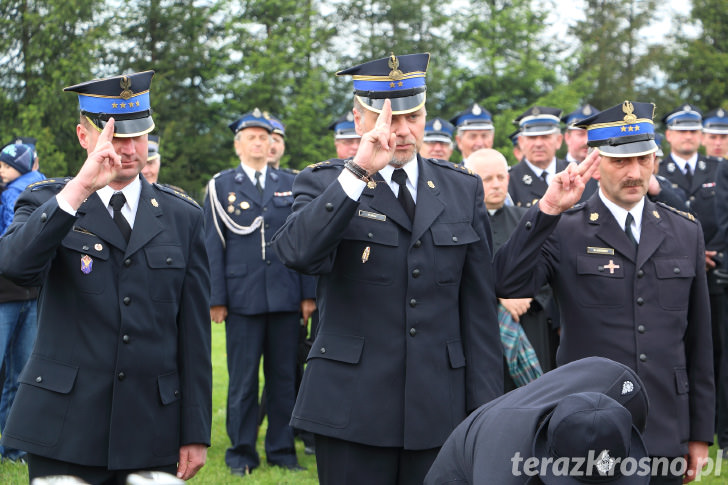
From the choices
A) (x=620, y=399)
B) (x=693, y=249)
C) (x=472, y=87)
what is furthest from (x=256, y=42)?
(x=620, y=399)

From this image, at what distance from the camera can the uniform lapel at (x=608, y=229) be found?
475 cm

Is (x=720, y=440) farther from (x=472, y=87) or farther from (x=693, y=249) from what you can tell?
(x=472, y=87)

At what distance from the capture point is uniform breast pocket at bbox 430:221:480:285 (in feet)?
13.2

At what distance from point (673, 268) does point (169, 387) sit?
244cm

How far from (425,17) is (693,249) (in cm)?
3018

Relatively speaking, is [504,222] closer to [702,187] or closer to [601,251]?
[601,251]

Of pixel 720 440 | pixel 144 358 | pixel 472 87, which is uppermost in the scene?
pixel 472 87

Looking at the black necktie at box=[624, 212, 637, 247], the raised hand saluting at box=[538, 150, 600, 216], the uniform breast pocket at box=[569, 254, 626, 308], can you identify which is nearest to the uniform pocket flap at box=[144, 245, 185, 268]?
the raised hand saluting at box=[538, 150, 600, 216]

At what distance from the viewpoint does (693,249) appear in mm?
4883

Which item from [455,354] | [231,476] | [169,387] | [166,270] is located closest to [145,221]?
[166,270]

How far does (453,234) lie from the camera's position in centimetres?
407

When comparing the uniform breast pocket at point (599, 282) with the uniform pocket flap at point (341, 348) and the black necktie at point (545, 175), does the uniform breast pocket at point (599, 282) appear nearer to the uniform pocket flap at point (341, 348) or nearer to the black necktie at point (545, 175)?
the uniform pocket flap at point (341, 348)

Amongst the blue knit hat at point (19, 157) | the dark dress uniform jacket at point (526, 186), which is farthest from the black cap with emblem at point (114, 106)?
the dark dress uniform jacket at point (526, 186)

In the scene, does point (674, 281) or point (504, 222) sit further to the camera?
point (504, 222)
